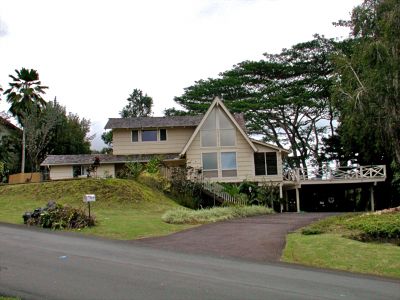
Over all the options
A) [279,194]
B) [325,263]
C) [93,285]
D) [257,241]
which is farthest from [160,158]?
[93,285]

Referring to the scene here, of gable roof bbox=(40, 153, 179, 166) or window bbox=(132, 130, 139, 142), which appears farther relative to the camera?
window bbox=(132, 130, 139, 142)

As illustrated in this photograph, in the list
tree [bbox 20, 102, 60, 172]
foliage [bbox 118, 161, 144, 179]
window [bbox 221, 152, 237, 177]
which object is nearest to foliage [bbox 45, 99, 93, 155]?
tree [bbox 20, 102, 60, 172]

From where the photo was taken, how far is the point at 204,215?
68.6 ft

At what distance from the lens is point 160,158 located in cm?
3384

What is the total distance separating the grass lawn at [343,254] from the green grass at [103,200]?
5.54m

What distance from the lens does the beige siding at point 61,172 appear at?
36.8 meters

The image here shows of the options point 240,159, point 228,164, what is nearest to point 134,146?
point 228,164

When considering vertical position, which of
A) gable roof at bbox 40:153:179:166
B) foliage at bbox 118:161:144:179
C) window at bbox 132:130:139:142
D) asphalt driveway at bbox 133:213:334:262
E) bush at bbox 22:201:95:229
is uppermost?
window at bbox 132:130:139:142

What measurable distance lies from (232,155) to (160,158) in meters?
5.27

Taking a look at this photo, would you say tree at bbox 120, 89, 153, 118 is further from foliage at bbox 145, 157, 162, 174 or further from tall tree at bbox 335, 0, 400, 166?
tall tree at bbox 335, 0, 400, 166

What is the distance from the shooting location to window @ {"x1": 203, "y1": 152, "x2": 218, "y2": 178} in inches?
1359

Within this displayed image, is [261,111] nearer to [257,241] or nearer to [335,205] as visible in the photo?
[335,205]

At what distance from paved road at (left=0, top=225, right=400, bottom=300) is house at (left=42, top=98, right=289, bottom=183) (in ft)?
72.2

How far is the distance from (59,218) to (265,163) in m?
20.7
